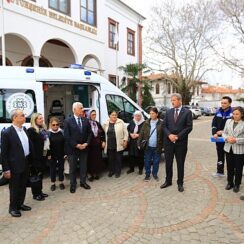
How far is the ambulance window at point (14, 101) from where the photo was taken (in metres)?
6.30

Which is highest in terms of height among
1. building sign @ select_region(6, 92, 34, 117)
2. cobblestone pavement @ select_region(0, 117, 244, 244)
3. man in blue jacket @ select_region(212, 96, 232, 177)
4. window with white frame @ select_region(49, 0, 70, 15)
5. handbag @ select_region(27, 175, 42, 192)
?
window with white frame @ select_region(49, 0, 70, 15)

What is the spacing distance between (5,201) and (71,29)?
11.1m

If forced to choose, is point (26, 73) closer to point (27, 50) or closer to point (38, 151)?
point (38, 151)

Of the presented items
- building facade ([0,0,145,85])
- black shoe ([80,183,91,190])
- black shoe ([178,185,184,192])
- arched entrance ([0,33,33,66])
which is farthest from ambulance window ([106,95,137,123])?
arched entrance ([0,33,33,66])

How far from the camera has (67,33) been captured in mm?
14266

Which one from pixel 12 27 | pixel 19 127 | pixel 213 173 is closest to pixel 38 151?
pixel 19 127

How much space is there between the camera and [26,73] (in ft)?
21.2

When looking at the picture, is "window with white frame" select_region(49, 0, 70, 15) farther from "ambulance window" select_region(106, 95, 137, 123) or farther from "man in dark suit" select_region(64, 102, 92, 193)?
"man in dark suit" select_region(64, 102, 92, 193)

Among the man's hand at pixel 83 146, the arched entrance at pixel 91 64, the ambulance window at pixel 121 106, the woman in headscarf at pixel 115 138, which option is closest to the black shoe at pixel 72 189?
the man's hand at pixel 83 146

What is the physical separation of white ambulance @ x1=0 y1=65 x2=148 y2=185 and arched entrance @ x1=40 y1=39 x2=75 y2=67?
7862 millimetres

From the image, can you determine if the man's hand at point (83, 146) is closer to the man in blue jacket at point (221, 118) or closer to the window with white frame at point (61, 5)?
the man in blue jacket at point (221, 118)

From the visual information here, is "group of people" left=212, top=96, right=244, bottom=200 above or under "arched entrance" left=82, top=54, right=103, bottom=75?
under

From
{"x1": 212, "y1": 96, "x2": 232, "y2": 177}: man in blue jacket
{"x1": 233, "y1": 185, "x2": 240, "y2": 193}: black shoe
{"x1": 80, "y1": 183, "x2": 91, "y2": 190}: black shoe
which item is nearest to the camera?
{"x1": 233, "y1": 185, "x2": 240, "y2": 193}: black shoe

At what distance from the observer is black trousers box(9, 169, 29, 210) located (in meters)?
4.57
